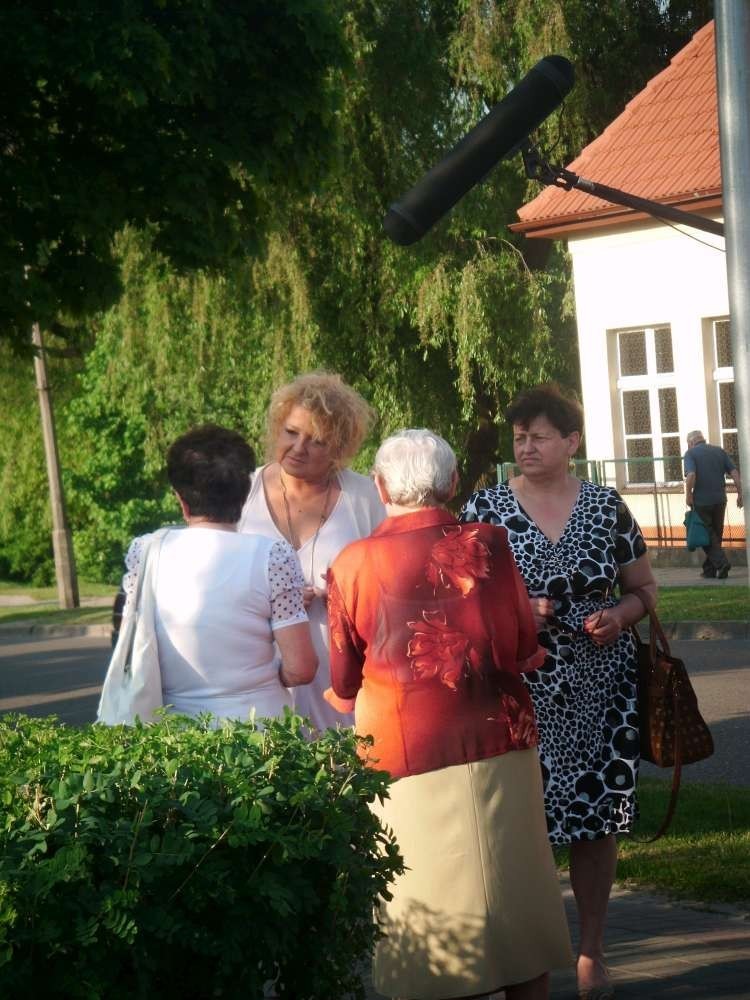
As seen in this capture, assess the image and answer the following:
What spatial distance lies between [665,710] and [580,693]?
0.27 meters

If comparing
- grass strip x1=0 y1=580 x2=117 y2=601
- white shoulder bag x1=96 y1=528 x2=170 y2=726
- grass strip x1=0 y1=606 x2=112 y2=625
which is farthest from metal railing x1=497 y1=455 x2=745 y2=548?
white shoulder bag x1=96 y1=528 x2=170 y2=726

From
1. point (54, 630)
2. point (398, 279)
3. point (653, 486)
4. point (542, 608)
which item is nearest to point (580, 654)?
point (542, 608)

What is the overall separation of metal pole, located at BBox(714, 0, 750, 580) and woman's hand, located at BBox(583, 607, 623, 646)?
1104mm

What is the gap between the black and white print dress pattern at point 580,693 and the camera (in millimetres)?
4859

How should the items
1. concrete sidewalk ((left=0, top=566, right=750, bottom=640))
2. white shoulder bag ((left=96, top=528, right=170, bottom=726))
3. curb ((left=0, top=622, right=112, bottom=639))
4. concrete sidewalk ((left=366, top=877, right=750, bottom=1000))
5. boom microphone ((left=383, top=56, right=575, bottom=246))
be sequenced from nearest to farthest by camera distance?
1. white shoulder bag ((left=96, top=528, right=170, bottom=726))
2. concrete sidewalk ((left=366, top=877, right=750, bottom=1000))
3. boom microphone ((left=383, top=56, right=575, bottom=246))
4. concrete sidewalk ((left=0, top=566, right=750, bottom=640))
5. curb ((left=0, top=622, right=112, bottom=639))

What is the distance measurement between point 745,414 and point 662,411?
21.7 m

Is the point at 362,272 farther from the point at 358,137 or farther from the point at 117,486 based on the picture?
the point at 117,486

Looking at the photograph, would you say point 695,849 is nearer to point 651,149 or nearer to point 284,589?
point 284,589

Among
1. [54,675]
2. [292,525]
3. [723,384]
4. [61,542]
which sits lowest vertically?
[54,675]

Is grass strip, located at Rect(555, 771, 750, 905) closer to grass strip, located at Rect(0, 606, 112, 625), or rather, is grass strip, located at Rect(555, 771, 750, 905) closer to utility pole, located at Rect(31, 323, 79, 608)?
grass strip, located at Rect(0, 606, 112, 625)

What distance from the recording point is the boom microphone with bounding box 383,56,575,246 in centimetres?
686

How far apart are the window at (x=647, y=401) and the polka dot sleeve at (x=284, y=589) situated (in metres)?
22.5

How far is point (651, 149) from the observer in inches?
1014

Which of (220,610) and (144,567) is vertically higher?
(144,567)
